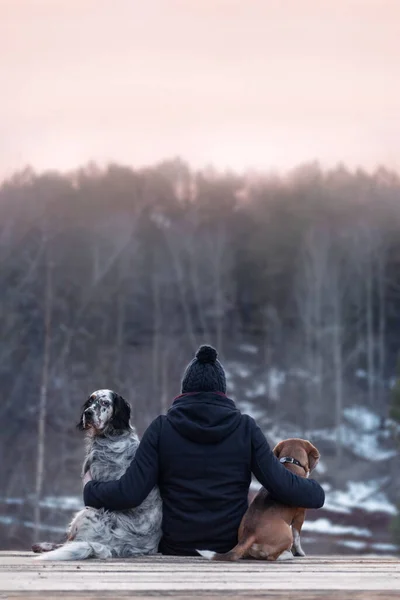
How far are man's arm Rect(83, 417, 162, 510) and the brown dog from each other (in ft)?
1.32

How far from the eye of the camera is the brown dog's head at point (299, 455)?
4715mm

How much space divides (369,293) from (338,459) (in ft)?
20.0

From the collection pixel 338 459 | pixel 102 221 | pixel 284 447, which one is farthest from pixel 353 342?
pixel 284 447

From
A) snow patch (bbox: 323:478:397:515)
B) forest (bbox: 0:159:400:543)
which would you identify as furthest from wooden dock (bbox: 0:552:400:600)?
forest (bbox: 0:159:400:543)

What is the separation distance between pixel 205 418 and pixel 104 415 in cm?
62

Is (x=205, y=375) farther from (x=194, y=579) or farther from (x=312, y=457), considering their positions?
(x=194, y=579)

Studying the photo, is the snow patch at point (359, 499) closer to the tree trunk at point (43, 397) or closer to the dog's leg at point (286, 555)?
the tree trunk at point (43, 397)

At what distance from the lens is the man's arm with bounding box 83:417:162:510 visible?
177 inches

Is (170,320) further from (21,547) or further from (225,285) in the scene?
(21,547)

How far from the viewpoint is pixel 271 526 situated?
4379 millimetres

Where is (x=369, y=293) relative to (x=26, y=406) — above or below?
above

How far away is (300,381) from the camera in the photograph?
3066 centimetres

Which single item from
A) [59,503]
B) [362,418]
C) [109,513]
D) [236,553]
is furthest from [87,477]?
[362,418]

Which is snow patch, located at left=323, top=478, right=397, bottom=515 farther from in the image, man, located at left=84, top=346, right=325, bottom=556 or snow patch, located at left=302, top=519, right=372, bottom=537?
man, located at left=84, top=346, right=325, bottom=556
